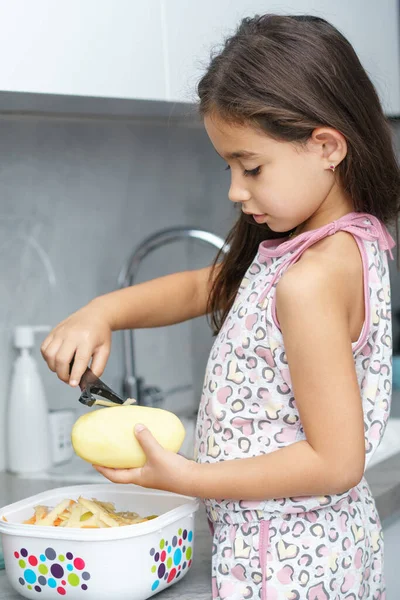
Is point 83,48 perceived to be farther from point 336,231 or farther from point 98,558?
point 98,558

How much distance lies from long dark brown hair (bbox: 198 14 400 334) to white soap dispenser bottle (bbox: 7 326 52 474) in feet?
2.36

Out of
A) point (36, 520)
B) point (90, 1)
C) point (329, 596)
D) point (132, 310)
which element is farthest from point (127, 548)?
point (90, 1)

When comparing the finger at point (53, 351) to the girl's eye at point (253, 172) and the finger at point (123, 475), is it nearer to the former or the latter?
the finger at point (123, 475)

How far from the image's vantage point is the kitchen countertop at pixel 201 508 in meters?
0.98

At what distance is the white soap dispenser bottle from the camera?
1.54 metres

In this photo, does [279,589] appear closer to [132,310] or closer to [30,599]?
[30,599]

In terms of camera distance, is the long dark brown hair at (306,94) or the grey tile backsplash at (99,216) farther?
the grey tile backsplash at (99,216)

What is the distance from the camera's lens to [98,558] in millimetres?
887

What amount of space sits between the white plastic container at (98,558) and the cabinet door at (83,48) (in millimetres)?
539

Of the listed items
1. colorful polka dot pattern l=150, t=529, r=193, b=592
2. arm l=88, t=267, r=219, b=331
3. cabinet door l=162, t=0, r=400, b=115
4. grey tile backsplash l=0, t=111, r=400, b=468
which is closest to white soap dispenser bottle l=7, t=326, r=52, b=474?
grey tile backsplash l=0, t=111, r=400, b=468

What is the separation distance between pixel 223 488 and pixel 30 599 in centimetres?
24

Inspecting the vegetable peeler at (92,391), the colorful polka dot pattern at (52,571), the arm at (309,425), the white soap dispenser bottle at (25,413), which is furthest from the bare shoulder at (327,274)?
the white soap dispenser bottle at (25,413)

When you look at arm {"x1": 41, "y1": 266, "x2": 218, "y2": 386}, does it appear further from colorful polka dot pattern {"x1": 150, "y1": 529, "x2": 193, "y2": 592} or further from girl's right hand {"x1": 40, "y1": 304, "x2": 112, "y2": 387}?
colorful polka dot pattern {"x1": 150, "y1": 529, "x2": 193, "y2": 592}

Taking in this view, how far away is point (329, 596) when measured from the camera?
956mm
